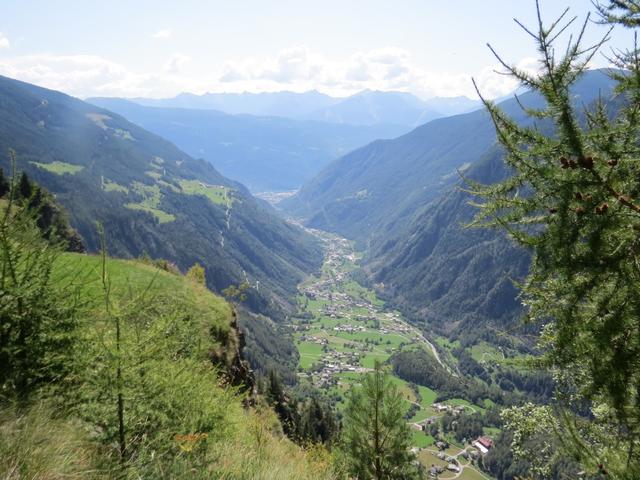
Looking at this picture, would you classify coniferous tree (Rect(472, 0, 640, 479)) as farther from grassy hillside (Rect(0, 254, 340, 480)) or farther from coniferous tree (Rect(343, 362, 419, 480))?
coniferous tree (Rect(343, 362, 419, 480))

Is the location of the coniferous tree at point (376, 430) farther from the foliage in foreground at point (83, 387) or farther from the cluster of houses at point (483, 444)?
the cluster of houses at point (483, 444)

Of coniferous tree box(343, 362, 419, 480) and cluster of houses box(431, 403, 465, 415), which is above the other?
coniferous tree box(343, 362, 419, 480)

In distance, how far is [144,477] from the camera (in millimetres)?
6207

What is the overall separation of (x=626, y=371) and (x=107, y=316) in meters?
7.44

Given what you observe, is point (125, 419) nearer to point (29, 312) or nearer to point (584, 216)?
point (29, 312)

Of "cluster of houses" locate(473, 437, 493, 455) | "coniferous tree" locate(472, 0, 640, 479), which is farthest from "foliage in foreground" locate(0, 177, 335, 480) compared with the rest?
"cluster of houses" locate(473, 437, 493, 455)

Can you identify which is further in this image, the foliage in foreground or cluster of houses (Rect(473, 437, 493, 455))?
cluster of houses (Rect(473, 437, 493, 455))

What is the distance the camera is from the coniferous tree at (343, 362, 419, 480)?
18.5 m

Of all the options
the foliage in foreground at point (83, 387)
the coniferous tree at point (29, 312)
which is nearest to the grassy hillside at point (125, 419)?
the foliage in foreground at point (83, 387)

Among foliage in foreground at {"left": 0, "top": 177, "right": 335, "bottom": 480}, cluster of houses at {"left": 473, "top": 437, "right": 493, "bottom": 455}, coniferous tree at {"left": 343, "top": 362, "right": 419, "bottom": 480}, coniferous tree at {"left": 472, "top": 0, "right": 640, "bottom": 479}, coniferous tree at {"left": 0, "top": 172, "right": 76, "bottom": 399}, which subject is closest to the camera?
coniferous tree at {"left": 472, "top": 0, "right": 640, "bottom": 479}

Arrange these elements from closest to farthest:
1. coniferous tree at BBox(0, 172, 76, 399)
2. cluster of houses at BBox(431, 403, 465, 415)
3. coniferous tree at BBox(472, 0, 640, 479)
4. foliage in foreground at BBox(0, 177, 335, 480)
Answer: coniferous tree at BBox(472, 0, 640, 479) < foliage in foreground at BBox(0, 177, 335, 480) < coniferous tree at BBox(0, 172, 76, 399) < cluster of houses at BBox(431, 403, 465, 415)

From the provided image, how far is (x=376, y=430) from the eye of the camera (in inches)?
728

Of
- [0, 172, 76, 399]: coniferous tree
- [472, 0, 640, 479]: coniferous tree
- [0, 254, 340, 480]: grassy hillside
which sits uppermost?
[472, 0, 640, 479]: coniferous tree

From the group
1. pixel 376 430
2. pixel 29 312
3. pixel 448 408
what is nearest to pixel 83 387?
pixel 29 312
